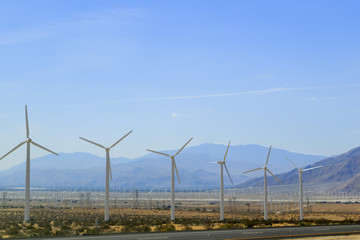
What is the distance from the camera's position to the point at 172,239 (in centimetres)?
4550

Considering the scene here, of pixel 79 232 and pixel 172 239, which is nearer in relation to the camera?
pixel 172 239

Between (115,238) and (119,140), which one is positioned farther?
(119,140)

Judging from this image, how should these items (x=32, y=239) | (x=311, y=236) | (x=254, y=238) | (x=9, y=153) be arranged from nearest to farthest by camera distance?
(x=32, y=239), (x=254, y=238), (x=311, y=236), (x=9, y=153)

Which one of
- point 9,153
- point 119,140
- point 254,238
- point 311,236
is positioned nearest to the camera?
point 254,238

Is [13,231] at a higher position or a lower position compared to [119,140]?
lower

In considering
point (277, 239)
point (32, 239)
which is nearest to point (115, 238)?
point (32, 239)

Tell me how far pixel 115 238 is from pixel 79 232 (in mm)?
9931

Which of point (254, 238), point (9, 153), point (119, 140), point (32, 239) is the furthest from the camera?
point (119, 140)

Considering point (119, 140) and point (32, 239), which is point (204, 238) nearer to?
point (32, 239)

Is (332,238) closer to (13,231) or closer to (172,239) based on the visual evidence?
(172,239)

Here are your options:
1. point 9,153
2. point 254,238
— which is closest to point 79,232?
point 254,238

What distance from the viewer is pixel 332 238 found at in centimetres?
5062

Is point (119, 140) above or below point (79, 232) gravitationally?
above

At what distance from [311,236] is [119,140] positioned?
134ft
